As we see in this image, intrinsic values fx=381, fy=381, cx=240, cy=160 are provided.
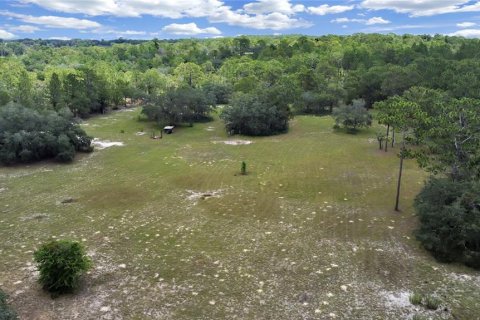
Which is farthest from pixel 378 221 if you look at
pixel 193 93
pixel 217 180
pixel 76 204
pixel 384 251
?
pixel 193 93

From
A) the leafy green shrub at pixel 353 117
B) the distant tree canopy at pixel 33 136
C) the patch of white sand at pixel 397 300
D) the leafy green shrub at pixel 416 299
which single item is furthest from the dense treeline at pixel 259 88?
the leafy green shrub at pixel 416 299

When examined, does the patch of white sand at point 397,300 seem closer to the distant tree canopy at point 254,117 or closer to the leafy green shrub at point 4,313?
the leafy green shrub at point 4,313

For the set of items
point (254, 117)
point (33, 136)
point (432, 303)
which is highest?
point (254, 117)

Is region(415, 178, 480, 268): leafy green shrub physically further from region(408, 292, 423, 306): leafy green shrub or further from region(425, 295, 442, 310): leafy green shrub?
region(408, 292, 423, 306): leafy green shrub

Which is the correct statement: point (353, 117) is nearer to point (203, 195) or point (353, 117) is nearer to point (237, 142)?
point (237, 142)

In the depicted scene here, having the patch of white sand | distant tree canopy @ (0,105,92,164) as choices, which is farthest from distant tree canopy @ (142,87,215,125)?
the patch of white sand

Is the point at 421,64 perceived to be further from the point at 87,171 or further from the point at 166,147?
the point at 87,171

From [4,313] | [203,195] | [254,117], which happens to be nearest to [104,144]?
[254,117]
